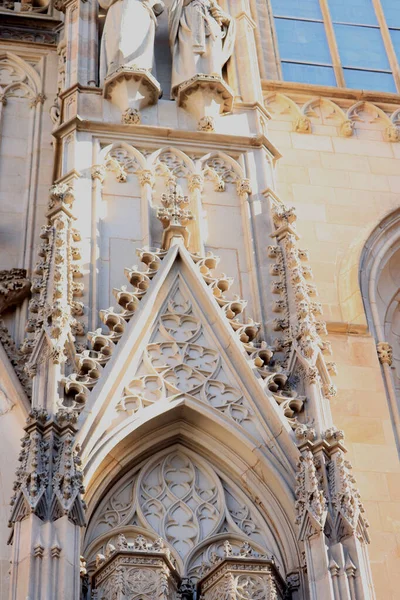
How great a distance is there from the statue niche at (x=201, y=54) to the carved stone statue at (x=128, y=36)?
0.33 meters

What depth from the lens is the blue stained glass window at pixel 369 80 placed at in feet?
63.9

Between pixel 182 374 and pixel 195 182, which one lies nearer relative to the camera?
pixel 182 374

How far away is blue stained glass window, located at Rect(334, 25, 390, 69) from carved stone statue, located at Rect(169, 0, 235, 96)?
2737mm

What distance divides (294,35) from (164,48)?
3155mm

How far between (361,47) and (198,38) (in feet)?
12.7

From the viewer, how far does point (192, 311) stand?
45.9 ft

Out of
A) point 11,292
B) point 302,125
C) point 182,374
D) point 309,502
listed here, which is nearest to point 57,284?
point 182,374

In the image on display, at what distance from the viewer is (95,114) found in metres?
16.3

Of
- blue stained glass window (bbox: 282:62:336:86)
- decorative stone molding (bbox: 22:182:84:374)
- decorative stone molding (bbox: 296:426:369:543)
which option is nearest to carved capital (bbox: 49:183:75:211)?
decorative stone molding (bbox: 22:182:84:374)

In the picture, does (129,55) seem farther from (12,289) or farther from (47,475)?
(47,475)

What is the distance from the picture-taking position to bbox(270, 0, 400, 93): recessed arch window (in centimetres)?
1953

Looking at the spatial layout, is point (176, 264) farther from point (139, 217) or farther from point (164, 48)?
point (164, 48)

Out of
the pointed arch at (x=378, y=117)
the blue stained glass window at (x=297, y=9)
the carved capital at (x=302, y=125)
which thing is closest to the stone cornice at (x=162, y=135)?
the carved capital at (x=302, y=125)

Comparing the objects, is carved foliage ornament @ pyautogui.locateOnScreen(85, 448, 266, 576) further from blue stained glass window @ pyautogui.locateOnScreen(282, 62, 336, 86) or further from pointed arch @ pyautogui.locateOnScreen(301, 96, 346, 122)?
blue stained glass window @ pyautogui.locateOnScreen(282, 62, 336, 86)
